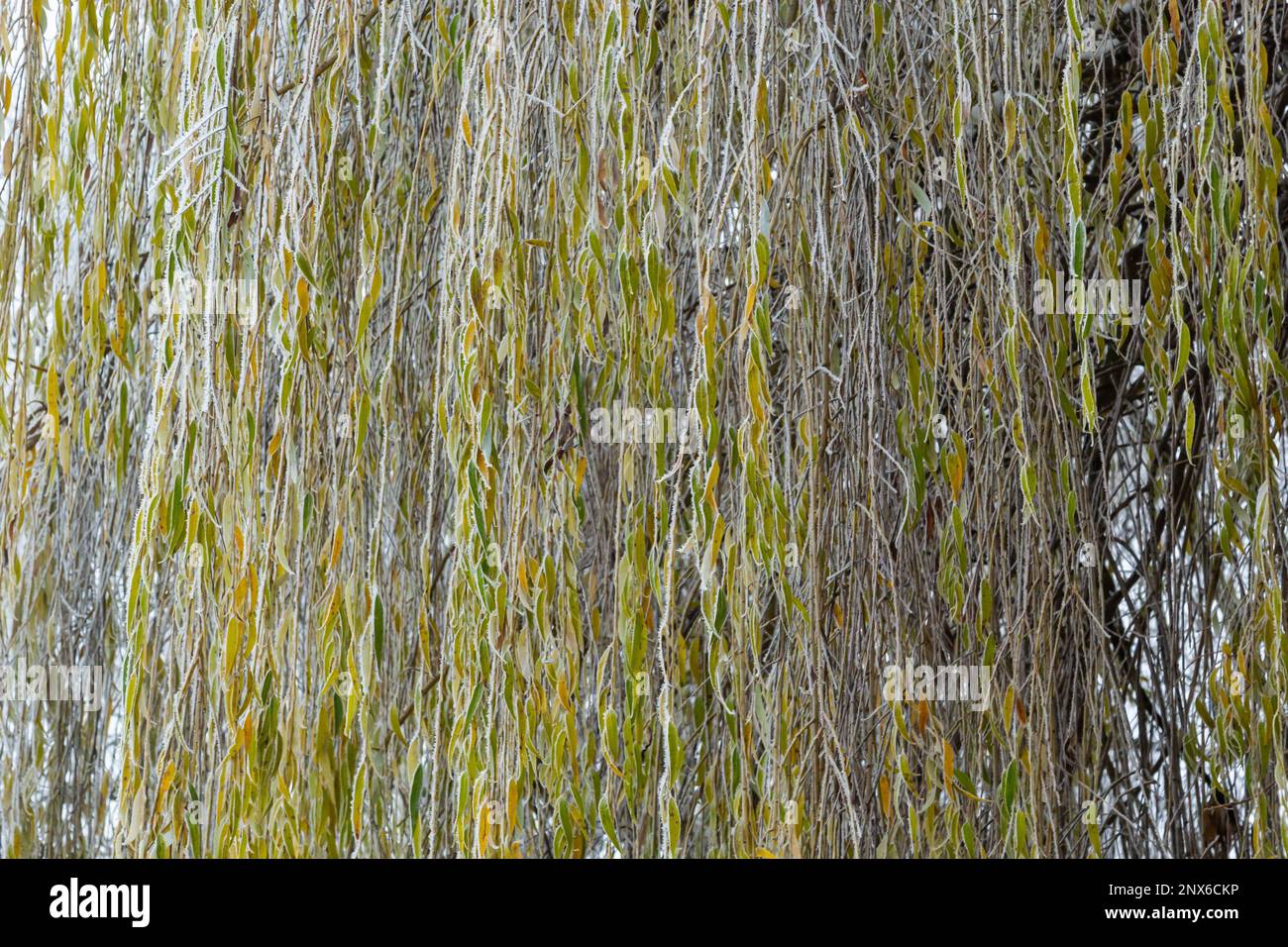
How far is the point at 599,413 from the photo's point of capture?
1.29 metres

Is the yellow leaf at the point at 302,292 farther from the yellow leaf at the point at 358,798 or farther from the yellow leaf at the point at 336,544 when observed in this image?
the yellow leaf at the point at 358,798

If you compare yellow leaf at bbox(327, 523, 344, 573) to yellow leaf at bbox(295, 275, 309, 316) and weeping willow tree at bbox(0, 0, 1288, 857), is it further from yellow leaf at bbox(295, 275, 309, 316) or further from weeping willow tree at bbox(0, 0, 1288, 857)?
yellow leaf at bbox(295, 275, 309, 316)

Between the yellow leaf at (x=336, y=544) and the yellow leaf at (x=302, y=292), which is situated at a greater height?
the yellow leaf at (x=302, y=292)

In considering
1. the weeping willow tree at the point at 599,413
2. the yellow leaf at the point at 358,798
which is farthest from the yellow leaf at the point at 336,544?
the yellow leaf at the point at 358,798

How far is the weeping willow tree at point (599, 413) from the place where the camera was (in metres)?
1.09

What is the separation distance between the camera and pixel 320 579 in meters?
1.22

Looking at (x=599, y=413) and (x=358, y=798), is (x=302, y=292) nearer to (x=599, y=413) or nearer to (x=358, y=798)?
(x=599, y=413)

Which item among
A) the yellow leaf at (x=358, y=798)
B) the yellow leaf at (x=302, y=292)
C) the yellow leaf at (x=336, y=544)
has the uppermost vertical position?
the yellow leaf at (x=302, y=292)

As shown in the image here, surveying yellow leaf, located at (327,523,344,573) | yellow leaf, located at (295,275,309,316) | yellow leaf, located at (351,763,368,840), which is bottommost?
yellow leaf, located at (351,763,368,840)

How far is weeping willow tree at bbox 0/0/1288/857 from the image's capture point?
109cm

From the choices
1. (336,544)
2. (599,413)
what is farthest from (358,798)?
(599,413)

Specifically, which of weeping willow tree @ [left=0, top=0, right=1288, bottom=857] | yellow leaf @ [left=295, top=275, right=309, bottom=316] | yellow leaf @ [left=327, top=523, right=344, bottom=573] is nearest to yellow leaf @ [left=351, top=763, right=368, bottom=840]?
weeping willow tree @ [left=0, top=0, right=1288, bottom=857]
